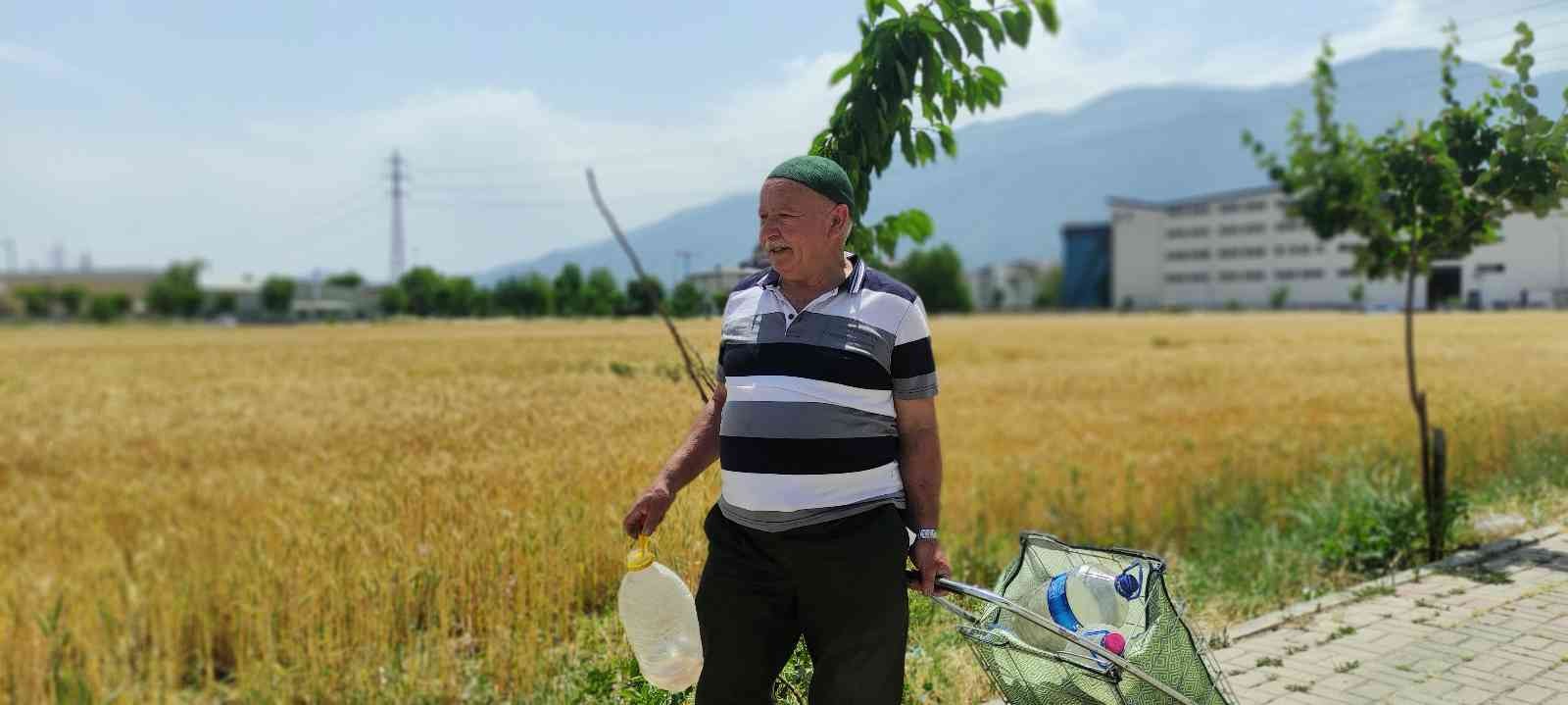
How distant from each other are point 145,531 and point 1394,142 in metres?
9.76

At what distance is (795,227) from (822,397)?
0.42 m

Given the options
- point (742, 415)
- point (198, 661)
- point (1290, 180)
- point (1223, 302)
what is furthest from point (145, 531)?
point (1223, 302)

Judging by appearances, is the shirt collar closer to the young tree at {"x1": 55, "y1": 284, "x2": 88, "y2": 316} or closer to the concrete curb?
the concrete curb

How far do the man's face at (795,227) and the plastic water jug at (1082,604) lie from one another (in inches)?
43.1

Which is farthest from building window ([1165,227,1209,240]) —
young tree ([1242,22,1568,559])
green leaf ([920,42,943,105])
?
green leaf ([920,42,943,105])

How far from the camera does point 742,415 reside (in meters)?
2.67

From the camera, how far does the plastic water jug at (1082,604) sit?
285 centimetres

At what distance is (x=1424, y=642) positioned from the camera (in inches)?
187

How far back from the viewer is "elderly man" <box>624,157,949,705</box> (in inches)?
103

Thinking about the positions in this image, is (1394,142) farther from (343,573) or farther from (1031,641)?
(343,573)

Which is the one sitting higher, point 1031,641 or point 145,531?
point 1031,641

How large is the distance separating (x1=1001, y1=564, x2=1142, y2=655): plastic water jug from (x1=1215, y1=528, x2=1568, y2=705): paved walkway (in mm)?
1656

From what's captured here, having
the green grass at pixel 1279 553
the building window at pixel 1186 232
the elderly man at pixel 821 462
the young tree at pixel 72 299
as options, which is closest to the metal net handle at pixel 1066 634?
the elderly man at pixel 821 462

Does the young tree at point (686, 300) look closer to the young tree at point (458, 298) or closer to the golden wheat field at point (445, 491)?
the golden wheat field at point (445, 491)
